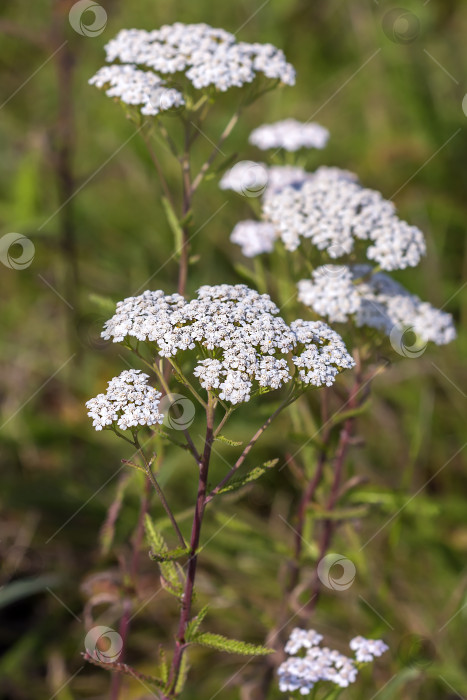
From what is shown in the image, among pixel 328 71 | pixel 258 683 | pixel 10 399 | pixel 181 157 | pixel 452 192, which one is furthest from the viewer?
pixel 328 71

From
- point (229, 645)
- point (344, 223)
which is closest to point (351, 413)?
point (344, 223)

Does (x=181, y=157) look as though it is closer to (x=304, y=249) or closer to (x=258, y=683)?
(x=304, y=249)

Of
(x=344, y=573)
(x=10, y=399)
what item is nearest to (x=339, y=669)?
(x=344, y=573)

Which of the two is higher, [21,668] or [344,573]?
[344,573]

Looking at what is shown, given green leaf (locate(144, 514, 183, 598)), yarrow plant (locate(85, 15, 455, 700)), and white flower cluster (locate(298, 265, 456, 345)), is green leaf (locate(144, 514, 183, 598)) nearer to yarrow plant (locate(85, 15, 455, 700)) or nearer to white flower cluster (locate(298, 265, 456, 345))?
yarrow plant (locate(85, 15, 455, 700))
